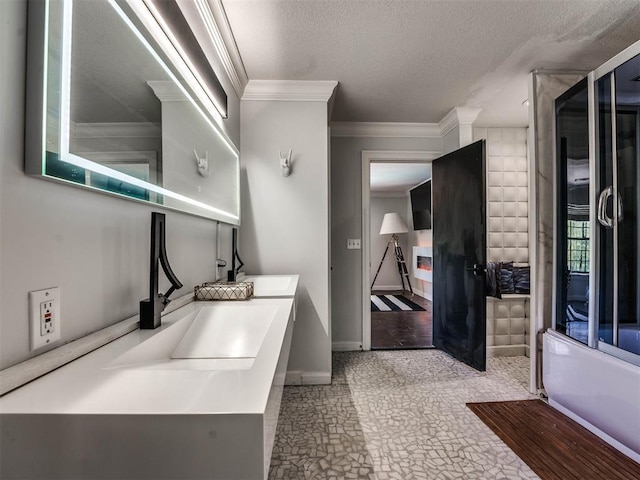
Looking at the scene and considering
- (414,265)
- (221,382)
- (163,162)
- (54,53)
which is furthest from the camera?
(414,265)

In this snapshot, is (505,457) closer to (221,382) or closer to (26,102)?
(221,382)

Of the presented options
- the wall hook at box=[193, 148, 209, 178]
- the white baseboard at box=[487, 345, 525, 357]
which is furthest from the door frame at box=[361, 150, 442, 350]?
the wall hook at box=[193, 148, 209, 178]

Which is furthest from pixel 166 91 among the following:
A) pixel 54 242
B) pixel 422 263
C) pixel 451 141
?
pixel 422 263

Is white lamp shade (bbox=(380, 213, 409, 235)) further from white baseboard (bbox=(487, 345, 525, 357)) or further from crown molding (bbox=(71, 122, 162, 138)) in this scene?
crown molding (bbox=(71, 122, 162, 138))

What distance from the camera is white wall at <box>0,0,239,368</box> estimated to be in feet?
1.92

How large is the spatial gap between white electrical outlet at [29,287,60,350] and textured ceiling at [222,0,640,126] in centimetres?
153

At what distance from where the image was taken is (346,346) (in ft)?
9.78

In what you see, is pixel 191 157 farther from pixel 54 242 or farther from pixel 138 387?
pixel 138 387

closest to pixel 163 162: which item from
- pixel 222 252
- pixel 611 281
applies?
pixel 222 252

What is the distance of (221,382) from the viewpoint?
0.55 m

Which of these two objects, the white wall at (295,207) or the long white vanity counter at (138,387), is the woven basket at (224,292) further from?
the white wall at (295,207)

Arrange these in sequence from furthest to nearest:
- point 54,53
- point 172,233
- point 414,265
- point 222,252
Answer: point 414,265
point 222,252
point 172,233
point 54,53

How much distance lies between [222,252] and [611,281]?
231 cm

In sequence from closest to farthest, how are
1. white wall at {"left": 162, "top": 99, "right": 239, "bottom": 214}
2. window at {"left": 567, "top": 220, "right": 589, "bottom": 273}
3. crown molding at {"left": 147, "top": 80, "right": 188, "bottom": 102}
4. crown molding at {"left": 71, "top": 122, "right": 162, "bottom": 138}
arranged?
crown molding at {"left": 71, "top": 122, "right": 162, "bottom": 138}, crown molding at {"left": 147, "top": 80, "right": 188, "bottom": 102}, white wall at {"left": 162, "top": 99, "right": 239, "bottom": 214}, window at {"left": 567, "top": 220, "right": 589, "bottom": 273}
